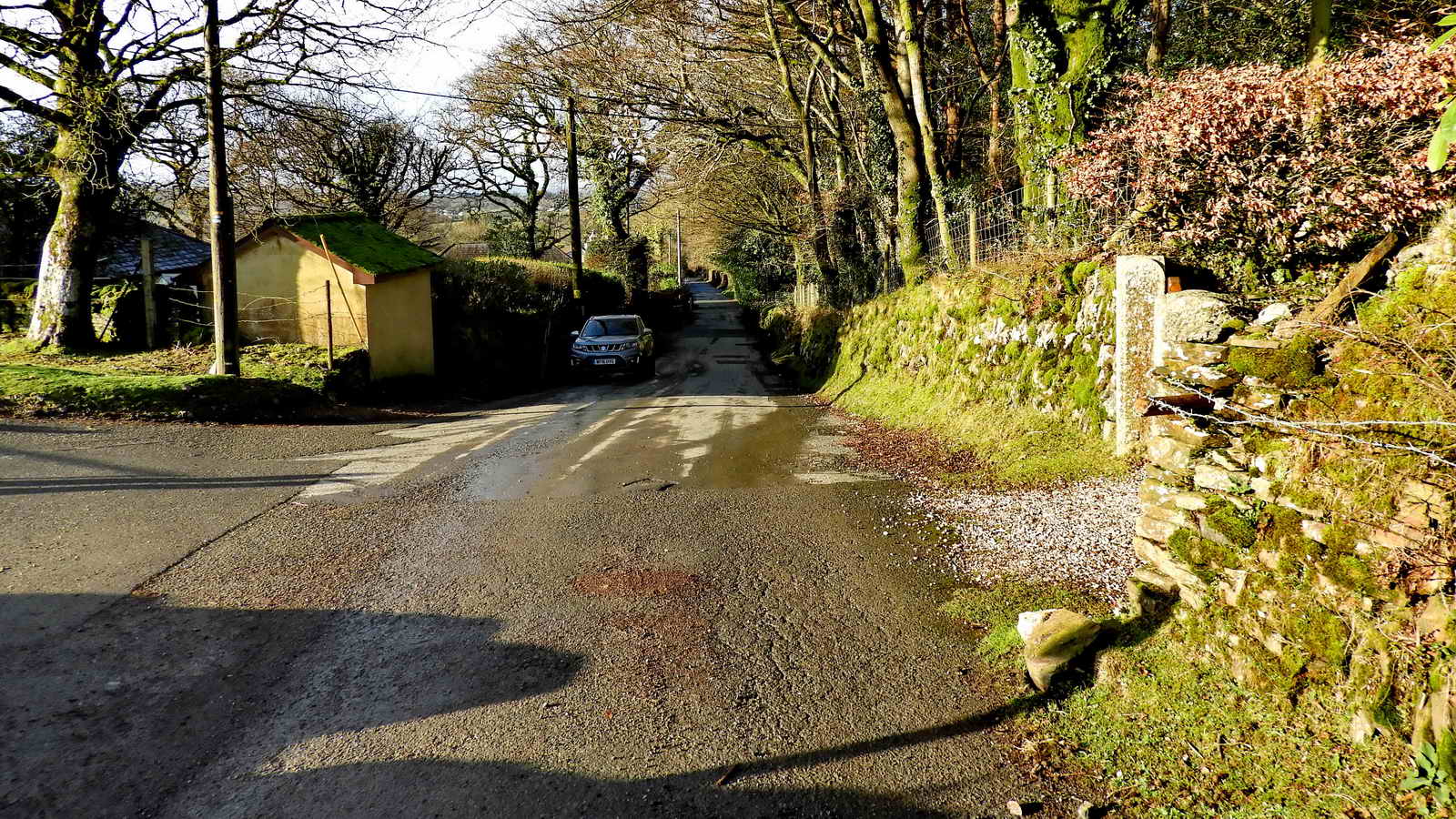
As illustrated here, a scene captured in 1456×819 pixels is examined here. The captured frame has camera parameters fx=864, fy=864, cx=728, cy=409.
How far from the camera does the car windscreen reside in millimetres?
22523

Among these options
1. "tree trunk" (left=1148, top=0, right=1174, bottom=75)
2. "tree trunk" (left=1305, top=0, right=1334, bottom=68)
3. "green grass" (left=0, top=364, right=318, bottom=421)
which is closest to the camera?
"tree trunk" (left=1305, top=0, right=1334, bottom=68)

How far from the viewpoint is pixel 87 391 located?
12.0 metres

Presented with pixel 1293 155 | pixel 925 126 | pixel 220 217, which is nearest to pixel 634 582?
pixel 1293 155

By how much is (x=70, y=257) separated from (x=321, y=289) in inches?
198

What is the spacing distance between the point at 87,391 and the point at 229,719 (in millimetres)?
10187

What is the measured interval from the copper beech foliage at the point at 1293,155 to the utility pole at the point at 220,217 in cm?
1359

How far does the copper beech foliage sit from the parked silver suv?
14779 millimetres

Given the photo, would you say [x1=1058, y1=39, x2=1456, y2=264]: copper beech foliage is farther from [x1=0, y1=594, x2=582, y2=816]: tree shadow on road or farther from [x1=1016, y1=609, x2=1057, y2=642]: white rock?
[x1=0, y1=594, x2=582, y2=816]: tree shadow on road

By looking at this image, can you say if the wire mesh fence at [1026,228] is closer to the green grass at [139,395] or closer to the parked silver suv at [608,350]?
the parked silver suv at [608,350]

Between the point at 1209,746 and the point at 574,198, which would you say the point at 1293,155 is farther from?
the point at 574,198

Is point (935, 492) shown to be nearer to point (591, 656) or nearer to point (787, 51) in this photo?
point (591, 656)

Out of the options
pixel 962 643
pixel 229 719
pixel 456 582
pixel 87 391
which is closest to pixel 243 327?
pixel 87 391

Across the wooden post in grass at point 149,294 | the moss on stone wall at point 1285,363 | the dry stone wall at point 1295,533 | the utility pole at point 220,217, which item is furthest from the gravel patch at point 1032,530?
the wooden post in grass at point 149,294

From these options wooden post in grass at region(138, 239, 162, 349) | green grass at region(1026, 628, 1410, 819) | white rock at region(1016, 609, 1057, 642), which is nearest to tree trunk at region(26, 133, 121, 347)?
wooden post in grass at region(138, 239, 162, 349)
